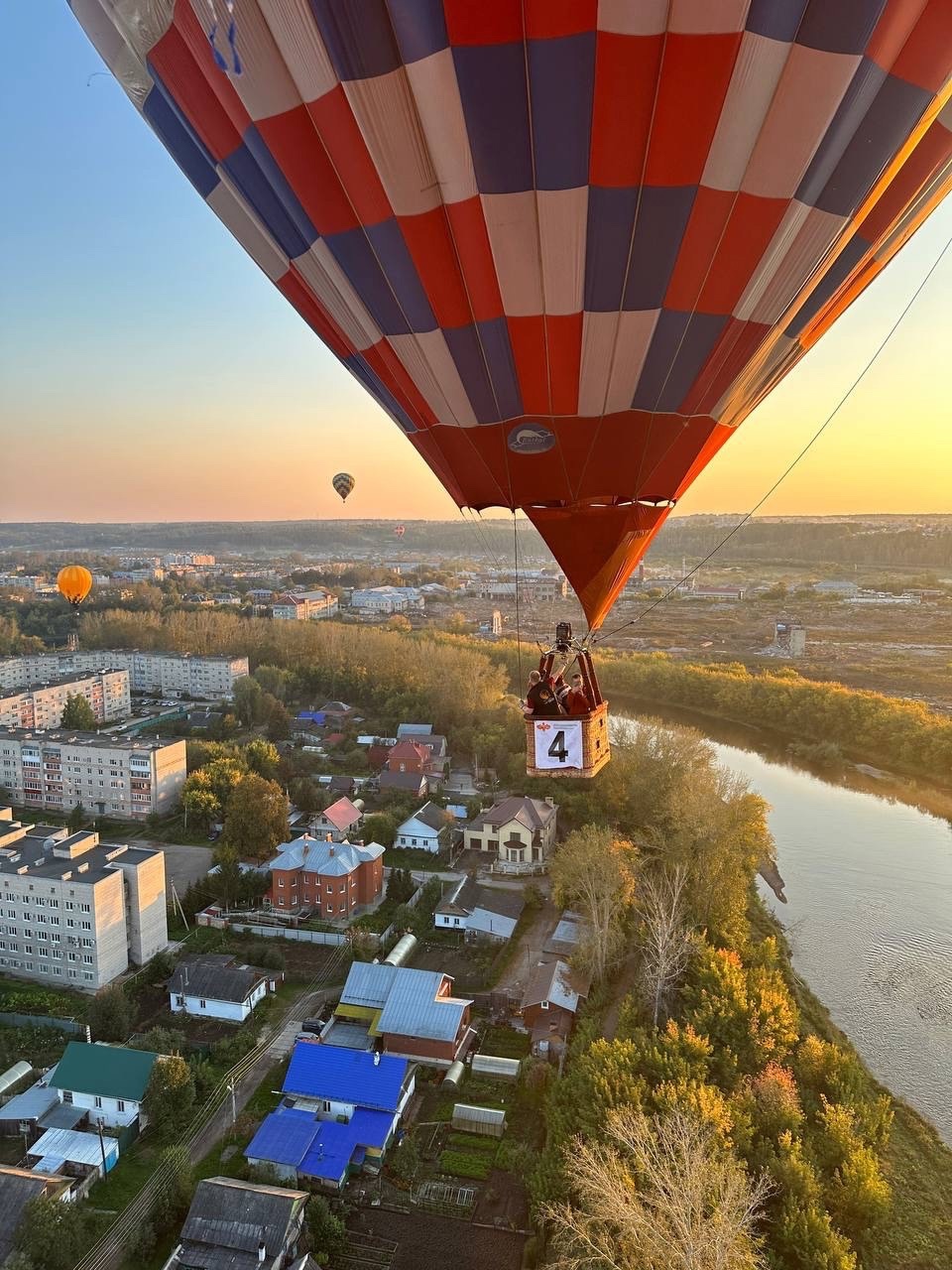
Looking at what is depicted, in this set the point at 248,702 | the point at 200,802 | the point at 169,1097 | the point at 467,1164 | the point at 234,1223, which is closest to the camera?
the point at 234,1223

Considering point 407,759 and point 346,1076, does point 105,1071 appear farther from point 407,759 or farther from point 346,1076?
point 407,759

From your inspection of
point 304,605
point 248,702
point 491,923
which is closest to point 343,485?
point 248,702

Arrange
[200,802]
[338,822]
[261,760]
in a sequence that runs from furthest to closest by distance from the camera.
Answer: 1. [261,760]
2. [200,802]
3. [338,822]

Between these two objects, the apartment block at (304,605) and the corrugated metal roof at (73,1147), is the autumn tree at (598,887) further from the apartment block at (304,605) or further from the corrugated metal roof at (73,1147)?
the apartment block at (304,605)

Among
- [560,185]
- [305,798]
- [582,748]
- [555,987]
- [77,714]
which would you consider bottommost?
[305,798]

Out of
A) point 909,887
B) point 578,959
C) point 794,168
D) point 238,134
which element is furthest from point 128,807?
point 794,168

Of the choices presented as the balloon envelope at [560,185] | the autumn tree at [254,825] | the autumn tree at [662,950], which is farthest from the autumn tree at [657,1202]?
the autumn tree at [254,825]

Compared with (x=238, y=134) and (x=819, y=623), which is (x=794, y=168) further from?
(x=819, y=623)

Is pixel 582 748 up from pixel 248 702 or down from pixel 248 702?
up
